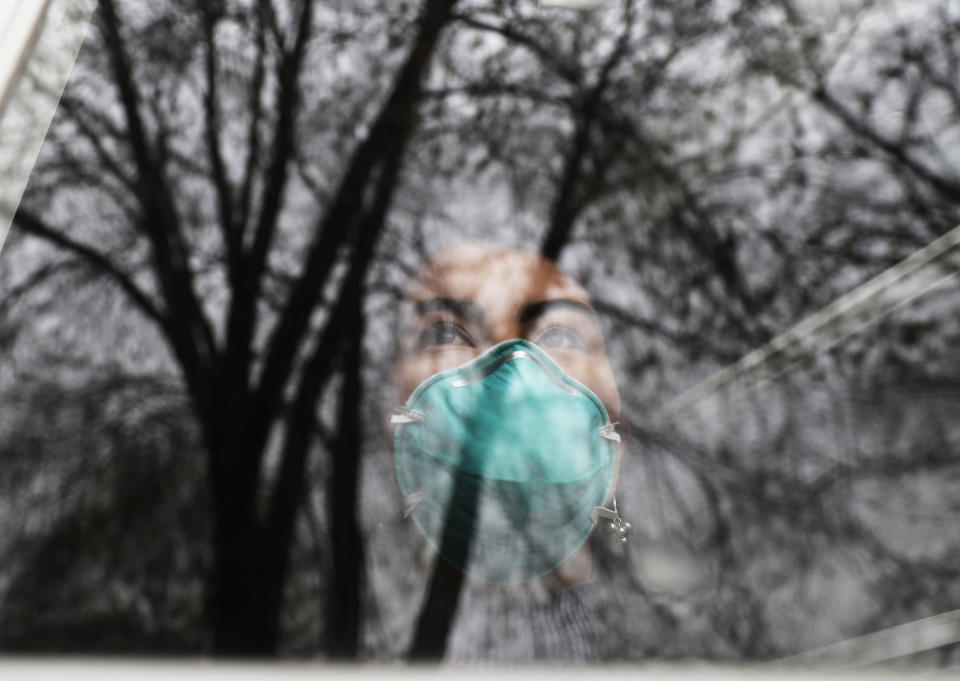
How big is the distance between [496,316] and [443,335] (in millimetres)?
92

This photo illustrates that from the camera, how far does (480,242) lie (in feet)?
3.55

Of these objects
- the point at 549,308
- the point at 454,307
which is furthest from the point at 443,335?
the point at 549,308

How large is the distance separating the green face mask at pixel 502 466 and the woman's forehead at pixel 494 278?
4.6 inches

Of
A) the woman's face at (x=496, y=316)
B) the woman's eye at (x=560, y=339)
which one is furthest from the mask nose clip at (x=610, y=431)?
the woman's eye at (x=560, y=339)

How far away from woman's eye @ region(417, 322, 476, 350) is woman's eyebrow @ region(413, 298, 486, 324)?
0.03 m

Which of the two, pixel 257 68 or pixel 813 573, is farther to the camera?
pixel 257 68

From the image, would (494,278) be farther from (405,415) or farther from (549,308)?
(405,415)

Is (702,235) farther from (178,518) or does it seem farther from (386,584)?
(178,518)

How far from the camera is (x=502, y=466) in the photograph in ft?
2.79

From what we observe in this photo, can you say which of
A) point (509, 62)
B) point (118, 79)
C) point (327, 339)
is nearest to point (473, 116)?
point (509, 62)

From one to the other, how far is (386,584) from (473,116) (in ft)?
2.84

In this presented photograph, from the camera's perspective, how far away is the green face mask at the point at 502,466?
854 millimetres

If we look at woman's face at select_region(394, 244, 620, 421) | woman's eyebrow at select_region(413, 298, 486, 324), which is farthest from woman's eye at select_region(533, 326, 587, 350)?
woman's eyebrow at select_region(413, 298, 486, 324)

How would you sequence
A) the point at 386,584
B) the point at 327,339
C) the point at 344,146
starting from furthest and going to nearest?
the point at 344,146 < the point at 327,339 < the point at 386,584
